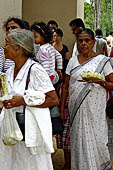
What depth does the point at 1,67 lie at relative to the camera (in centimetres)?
557

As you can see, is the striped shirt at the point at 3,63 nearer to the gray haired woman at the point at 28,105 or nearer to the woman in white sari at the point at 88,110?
the gray haired woman at the point at 28,105

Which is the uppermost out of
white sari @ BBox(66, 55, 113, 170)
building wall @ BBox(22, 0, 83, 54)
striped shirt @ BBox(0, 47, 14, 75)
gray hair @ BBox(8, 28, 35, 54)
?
building wall @ BBox(22, 0, 83, 54)

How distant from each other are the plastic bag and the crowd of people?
0.14 ft

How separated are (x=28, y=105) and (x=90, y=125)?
87.1 inches

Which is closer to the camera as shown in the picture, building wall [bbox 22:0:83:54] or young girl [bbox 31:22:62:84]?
young girl [bbox 31:22:62:84]

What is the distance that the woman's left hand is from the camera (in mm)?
4414

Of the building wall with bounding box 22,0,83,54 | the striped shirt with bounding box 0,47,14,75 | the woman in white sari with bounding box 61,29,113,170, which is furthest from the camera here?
the building wall with bounding box 22,0,83,54

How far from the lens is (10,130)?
449 centimetres

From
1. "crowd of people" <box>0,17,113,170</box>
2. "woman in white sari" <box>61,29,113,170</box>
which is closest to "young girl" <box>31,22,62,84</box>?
"crowd of people" <box>0,17,113,170</box>

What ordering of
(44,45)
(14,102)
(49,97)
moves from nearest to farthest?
(14,102)
(49,97)
(44,45)

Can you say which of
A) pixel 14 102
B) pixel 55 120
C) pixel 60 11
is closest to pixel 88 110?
pixel 55 120

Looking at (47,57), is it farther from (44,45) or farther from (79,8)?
(79,8)

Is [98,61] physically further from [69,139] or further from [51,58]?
[69,139]

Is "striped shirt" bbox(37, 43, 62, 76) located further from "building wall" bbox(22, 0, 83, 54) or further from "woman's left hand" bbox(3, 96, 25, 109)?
"building wall" bbox(22, 0, 83, 54)
